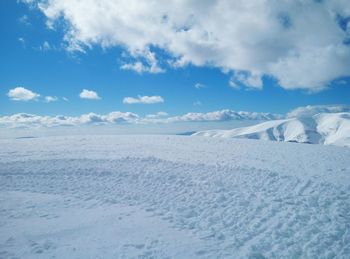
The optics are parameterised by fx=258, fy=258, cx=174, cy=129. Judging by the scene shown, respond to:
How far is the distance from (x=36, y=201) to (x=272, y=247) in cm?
1100

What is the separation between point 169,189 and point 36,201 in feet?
22.1

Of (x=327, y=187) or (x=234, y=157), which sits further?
(x=234, y=157)

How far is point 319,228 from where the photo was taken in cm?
955

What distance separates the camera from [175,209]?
11695mm

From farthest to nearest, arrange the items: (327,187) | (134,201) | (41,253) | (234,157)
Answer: (234,157) → (327,187) → (134,201) → (41,253)

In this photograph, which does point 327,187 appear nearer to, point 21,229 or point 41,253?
point 41,253

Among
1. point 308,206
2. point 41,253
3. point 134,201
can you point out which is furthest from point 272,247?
point 41,253

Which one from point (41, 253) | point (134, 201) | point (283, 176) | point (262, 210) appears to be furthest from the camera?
point (283, 176)

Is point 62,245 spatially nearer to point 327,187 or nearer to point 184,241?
point 184,241

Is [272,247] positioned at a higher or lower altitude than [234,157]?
lower

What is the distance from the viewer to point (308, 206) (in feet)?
37.6

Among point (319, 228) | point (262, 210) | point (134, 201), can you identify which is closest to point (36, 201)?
point (134, 201)

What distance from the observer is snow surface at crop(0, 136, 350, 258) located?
28.3 feet

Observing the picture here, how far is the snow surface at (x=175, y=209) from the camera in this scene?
28.3 feet
